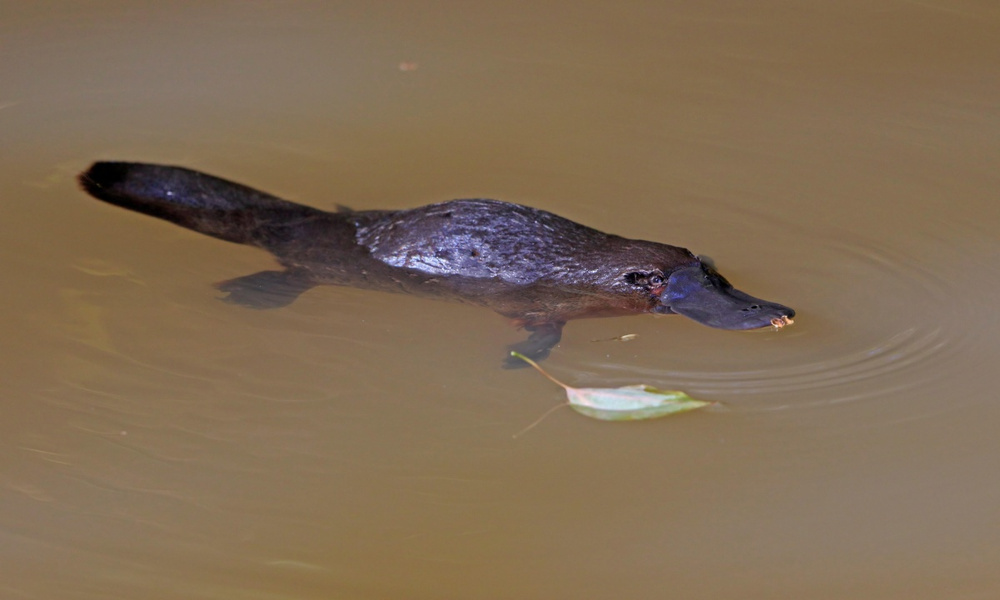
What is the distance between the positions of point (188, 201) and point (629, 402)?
6.84 feet

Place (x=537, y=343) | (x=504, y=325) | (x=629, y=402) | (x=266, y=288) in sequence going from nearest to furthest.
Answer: (x=629, y=402) < (x=537, y=343) < (x=504, y=325) < (x=266, y=288)

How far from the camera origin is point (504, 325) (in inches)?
150

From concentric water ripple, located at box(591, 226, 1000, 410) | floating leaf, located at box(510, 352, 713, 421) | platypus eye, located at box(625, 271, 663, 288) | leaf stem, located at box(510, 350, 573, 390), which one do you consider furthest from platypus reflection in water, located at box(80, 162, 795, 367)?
floating leaf, located at box(510, 352, 713, 421)

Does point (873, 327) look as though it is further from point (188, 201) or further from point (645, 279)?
point (188, 201)

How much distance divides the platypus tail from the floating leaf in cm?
159

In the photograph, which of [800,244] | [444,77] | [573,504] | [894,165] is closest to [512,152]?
[444,77]

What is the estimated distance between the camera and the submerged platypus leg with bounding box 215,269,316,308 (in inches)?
153

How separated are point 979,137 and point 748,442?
2730 millimetres

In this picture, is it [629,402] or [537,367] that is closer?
[629,402]

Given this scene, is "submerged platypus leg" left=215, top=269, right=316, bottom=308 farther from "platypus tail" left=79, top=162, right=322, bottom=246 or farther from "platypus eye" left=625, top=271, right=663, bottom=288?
"platypus eye" left=625, top=271, right=663, bottom=288

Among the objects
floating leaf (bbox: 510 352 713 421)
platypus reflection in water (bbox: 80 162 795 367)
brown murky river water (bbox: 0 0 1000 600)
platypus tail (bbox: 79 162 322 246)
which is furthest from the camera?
platypus tail (bbox: 79 162 322 246)

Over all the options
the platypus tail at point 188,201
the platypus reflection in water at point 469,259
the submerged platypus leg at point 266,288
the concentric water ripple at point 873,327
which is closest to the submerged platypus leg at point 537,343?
the platypus reflection in water at point 469,259

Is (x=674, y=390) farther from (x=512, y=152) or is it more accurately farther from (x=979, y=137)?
(x=979, y=137)

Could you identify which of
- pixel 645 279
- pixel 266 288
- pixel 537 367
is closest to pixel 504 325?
pixel 537 367
